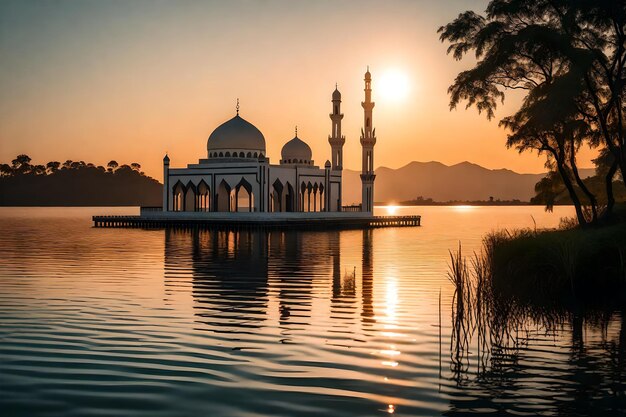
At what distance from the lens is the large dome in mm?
75125

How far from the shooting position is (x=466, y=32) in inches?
1246

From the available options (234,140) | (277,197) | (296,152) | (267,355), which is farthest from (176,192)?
(267,355)

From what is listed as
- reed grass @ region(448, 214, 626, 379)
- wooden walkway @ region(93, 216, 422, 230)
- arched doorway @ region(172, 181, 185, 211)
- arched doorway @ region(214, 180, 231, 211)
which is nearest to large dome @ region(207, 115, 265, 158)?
arched doorway @ region(214, 180, 231, 211)

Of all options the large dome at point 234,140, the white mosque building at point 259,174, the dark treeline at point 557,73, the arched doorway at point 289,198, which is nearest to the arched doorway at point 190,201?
the white mosque building at point 259,174

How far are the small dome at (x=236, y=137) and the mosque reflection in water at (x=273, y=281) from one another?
91.9 feet

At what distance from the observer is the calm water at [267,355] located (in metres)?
9.81

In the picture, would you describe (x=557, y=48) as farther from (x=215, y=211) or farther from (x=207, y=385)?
(x=215, y=211)

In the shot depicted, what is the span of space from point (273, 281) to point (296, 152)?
5536 cm

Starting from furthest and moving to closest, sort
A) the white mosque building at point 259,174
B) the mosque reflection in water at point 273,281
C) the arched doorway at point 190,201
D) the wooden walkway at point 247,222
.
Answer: the arched doorway at point 190,201 → the white mosque building at point 259,174 → the wooden walkway at point 247,222 → the mosque reflection in water at point 273,281

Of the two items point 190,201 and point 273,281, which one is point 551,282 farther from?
point 190,201

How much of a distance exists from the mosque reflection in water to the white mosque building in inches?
897

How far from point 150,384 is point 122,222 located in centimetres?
6749

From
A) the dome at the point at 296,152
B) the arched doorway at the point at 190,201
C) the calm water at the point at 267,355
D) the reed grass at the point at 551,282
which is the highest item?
the dome at the point at 296,152

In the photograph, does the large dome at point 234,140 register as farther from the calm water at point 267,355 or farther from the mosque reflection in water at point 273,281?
the calm water at point 267,355
